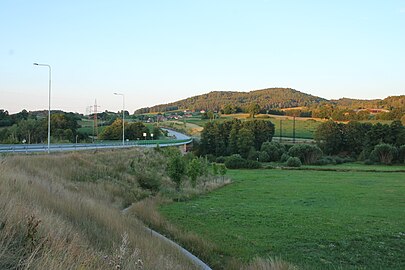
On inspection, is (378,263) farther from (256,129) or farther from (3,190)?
(256,129)

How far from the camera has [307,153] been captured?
4122 inches

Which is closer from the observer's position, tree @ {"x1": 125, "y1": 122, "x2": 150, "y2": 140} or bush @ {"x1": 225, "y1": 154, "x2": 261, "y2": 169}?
bush @ {"x1": 225, "y1": 154, "x2": 261, "y2": 169}

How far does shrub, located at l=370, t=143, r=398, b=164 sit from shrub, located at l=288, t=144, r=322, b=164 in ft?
39.9

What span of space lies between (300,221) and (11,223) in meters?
20.3

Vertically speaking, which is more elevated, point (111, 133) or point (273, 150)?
point (111, 133)

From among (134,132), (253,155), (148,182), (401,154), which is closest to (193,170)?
(148,182)

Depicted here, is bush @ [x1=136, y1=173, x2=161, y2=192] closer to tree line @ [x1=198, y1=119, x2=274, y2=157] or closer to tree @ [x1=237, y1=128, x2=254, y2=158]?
tree line @ [x1=198, y1=119, x2=274, y2=157]

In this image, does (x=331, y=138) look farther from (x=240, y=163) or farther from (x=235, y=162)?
(x=235, y=162)

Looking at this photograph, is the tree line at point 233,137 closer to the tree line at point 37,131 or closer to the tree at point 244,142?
the tree at point 244,142

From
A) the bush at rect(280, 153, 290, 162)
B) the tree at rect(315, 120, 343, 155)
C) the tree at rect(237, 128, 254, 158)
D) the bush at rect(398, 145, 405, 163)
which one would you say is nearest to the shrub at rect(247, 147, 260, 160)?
the tree at rect(237, 128, 254, 158)

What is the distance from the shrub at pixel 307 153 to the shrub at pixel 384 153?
12166 millimetres

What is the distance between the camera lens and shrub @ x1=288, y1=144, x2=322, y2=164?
342 feet

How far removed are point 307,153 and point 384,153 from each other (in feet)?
55.7

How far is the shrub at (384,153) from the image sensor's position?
9900cm
